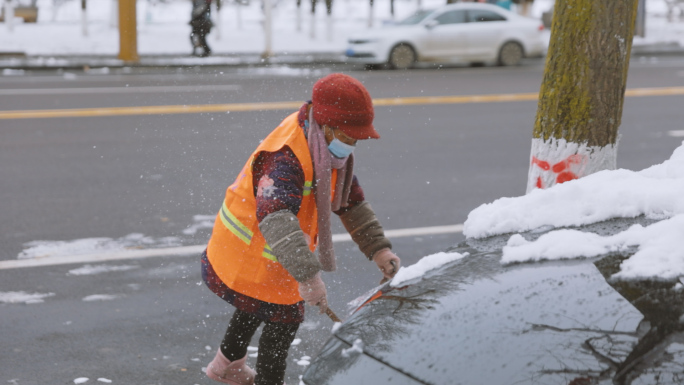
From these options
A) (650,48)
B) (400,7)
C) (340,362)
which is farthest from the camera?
(400,7)

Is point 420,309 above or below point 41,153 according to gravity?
above

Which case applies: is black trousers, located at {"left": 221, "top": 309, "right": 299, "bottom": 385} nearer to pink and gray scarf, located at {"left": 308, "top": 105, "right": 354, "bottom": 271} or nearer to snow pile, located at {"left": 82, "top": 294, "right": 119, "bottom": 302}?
pink and gray scarf, located at {"left": 308, "top": 105, "right": 354, "bottom": 271}

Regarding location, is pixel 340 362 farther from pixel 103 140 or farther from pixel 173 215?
pixel 103 140

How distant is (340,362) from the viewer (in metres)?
2.07

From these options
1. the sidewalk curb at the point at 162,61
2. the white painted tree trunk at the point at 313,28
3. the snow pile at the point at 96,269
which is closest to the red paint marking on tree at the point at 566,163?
the snow pile at the point at 96,269

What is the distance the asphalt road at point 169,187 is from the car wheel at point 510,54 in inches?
141

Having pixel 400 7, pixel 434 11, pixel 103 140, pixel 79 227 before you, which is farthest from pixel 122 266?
pixel 400 7

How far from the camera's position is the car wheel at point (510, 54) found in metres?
18.5

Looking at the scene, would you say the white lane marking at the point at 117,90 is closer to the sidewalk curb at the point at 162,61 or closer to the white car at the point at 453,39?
the sidewalk curb at the point at 162,61

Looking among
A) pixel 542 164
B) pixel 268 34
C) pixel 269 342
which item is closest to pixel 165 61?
pixel 268 34

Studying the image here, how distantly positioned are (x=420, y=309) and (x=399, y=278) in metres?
0.27

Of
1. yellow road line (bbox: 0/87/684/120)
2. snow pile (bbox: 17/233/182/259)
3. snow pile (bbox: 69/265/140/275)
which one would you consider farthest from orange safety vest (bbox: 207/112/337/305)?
yellow road line (bbox: 0/87/684/120)

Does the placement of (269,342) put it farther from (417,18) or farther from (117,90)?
(417,18)

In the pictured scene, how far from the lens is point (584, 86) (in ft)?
13.6
